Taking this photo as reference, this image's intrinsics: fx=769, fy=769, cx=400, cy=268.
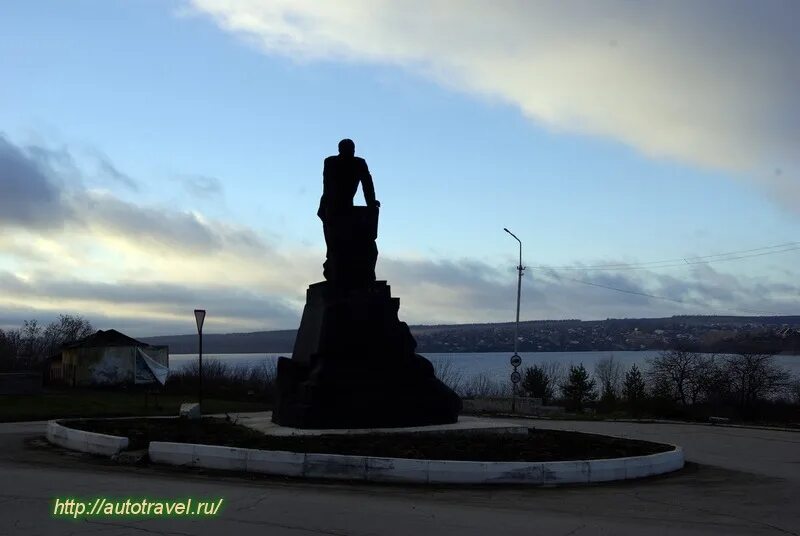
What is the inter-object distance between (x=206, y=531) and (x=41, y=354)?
3560 inches

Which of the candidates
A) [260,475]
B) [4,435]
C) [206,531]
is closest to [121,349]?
[4,435]

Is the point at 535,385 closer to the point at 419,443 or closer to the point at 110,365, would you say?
the point at 110,365

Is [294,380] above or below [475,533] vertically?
above

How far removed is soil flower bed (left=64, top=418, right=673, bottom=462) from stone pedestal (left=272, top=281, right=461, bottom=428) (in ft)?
3.29

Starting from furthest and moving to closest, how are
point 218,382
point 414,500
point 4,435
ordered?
point 218,382 → point 4,435 → point 414,500

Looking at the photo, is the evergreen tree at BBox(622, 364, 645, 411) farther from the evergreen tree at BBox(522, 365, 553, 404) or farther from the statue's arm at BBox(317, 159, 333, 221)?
the statue's arm at BBox(317, 159, 333, 221)

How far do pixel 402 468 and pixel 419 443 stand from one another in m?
2.24

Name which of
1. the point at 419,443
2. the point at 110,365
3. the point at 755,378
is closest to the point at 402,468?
the point at 419,443

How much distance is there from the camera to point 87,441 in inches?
521

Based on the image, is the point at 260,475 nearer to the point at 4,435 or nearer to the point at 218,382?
the point at 4,435

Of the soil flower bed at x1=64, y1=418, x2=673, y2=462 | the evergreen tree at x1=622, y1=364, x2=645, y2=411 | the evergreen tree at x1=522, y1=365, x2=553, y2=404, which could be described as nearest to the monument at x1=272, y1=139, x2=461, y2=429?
the soil flower bed at x1=64, y1=418, x2=673, y2=462

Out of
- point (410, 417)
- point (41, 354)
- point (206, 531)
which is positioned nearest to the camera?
point (206, 531)

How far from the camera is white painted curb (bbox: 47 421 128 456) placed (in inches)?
492

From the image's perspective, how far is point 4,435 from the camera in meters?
16.7
